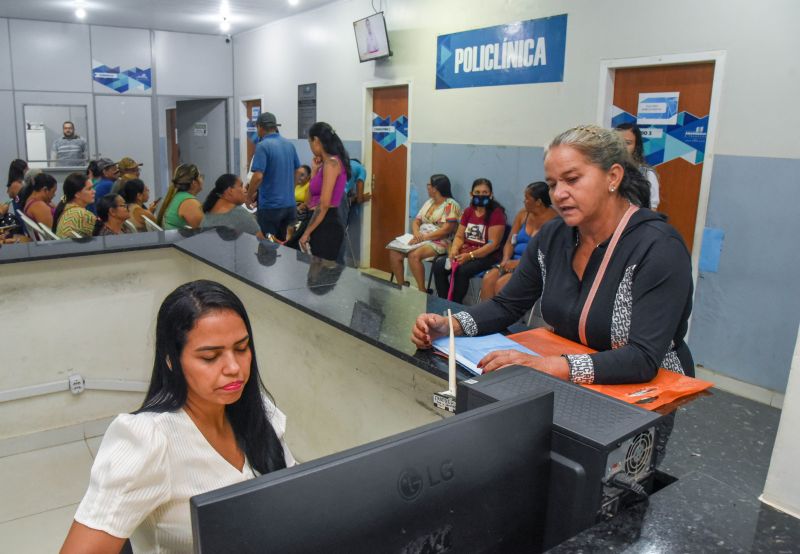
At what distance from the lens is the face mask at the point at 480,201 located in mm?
5086

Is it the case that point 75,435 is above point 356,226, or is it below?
below

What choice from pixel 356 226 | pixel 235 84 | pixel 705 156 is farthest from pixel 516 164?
pixel 235 84

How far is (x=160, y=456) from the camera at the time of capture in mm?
1075

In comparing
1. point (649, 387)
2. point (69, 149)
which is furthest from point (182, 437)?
point (69, 149)

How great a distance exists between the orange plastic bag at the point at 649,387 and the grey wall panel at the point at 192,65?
9380mm

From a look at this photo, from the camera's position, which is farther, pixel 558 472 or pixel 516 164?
pixel 516 164

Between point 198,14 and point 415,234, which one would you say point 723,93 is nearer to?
point 415,234

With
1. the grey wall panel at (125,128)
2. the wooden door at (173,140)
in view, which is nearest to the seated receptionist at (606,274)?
the grey wall panel at (125,128)

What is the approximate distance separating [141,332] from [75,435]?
593mm

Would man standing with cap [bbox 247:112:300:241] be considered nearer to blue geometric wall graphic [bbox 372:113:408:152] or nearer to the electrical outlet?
blue geometric wall graphic [bbox 372:113:408:152]

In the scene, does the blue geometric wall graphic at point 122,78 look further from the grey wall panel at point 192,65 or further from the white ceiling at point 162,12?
the white ceiling at point 162,12

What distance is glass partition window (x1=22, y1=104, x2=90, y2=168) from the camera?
8.81 metres

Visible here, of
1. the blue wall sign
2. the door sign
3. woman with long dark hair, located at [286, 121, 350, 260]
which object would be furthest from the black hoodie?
the blue wall sign

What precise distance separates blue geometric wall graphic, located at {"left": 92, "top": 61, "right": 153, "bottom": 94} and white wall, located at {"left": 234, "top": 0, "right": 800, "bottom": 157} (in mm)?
2287
